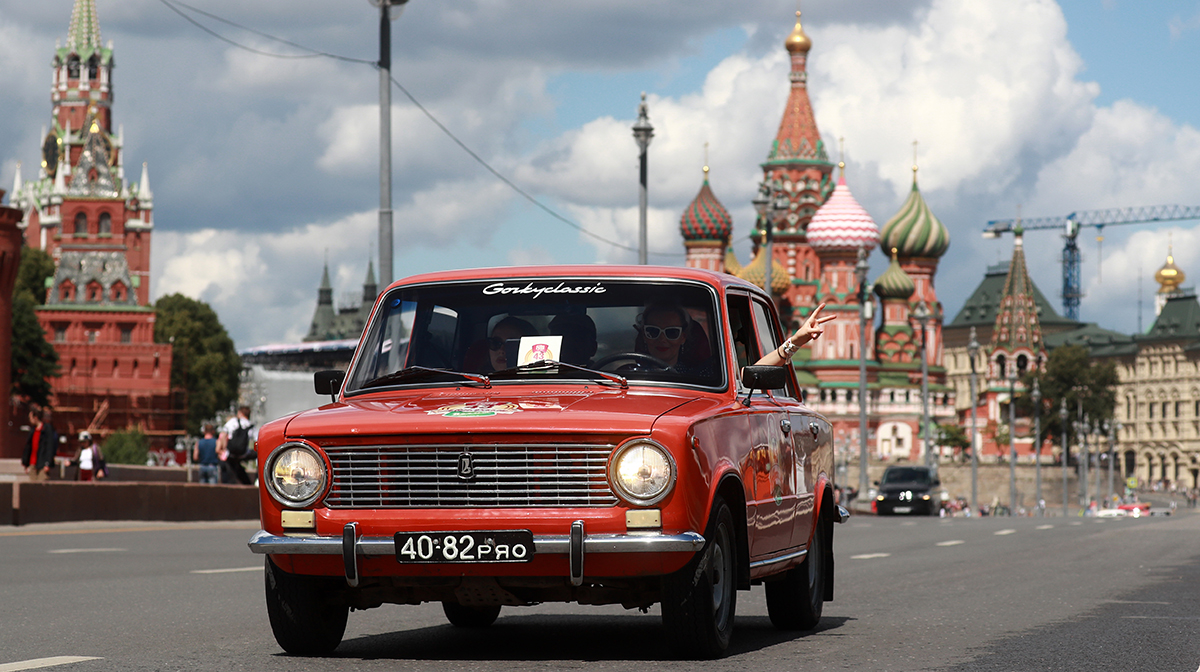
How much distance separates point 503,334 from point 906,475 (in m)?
43.4

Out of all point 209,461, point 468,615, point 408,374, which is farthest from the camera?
point 209,461

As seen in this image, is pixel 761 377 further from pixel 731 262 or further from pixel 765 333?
pixel 731 262

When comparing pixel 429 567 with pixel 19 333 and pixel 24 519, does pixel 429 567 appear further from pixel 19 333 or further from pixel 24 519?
pixel 19 333

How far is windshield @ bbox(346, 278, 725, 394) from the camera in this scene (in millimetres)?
8766

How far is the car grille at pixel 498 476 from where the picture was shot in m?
7.69

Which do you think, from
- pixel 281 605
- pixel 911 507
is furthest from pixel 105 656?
pixel 911 507

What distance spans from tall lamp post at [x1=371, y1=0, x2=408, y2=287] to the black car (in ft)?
87.8

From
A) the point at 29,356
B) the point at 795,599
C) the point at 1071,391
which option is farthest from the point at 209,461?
the point at 1071,391

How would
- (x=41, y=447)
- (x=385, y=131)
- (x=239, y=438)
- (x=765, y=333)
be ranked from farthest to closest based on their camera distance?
(x=41, y=447) < (x=239, y=438) < (x=385, y=131) < (x=765, y=333)

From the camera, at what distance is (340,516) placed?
781cm

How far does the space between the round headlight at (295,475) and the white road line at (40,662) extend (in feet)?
3.68

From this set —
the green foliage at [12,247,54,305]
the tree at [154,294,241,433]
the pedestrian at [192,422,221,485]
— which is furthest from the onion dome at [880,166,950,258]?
the pedestrian at [192,422,221,485]

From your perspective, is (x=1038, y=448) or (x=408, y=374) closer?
(x=408, y=374)

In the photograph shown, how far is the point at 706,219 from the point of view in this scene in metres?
163
